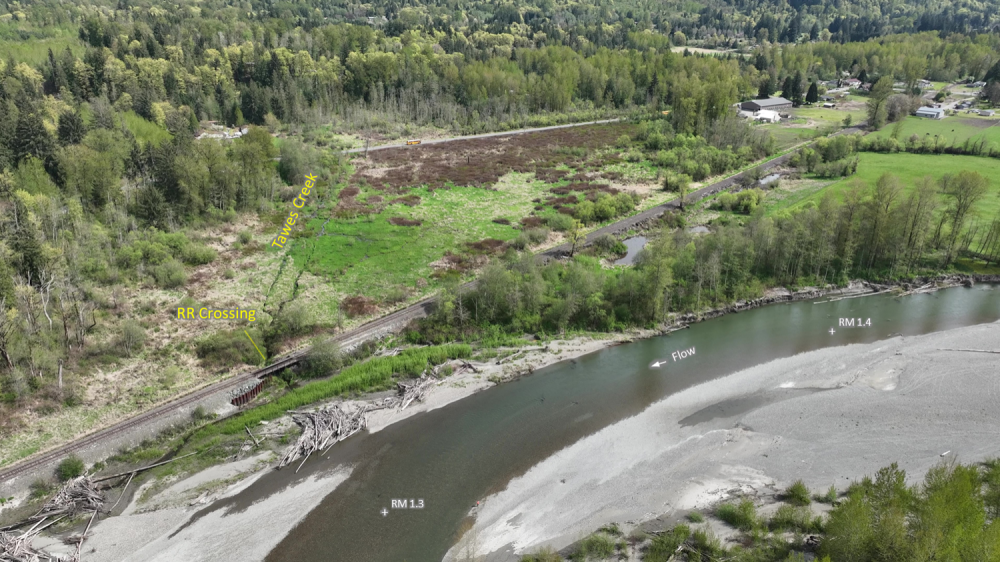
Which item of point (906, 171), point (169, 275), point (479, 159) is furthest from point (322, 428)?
point (906, 171)

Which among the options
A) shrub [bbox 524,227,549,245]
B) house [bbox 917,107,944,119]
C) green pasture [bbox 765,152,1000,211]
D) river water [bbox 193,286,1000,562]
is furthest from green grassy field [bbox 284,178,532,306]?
house [bbox 917,107,944,119]

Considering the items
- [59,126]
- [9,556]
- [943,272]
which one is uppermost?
[59,126]

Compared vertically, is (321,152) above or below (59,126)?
below

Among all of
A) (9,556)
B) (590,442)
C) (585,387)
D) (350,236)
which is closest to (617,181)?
(350,236)

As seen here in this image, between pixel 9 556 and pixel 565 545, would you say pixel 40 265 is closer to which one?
pixel 9 556

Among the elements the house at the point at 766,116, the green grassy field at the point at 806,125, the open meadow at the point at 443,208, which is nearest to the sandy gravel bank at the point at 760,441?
the open meadow at the point at 443,208

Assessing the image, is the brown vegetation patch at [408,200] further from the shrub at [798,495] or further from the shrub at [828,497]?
the shrub at [828,497]
